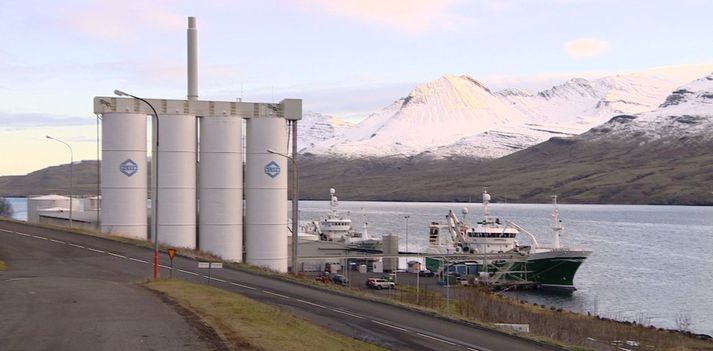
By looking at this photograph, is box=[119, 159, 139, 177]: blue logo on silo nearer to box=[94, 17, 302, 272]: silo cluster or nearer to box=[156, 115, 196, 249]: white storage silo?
box=[94, 17, 302, 272]: silo cluster

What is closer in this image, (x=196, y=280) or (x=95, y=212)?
(x=196, y=280)

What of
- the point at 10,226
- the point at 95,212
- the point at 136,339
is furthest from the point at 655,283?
the point at 136,339

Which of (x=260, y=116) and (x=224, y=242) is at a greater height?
(x=260, y=116)

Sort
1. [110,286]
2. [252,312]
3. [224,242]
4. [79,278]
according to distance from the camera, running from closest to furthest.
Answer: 1. [252,312]
2. [110,286]
3. [79,278]
4. [224,242]

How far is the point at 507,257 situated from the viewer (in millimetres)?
103312

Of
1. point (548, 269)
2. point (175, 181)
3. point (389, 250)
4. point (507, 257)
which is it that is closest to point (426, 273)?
point (389, 250)

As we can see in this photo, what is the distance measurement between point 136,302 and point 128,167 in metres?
35.2

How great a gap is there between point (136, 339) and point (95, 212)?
6494 cm

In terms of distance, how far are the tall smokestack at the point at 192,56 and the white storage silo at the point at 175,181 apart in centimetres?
426

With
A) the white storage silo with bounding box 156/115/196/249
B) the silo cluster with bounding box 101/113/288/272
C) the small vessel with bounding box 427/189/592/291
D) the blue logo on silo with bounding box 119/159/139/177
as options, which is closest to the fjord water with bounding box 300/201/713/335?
the small vessel with bounding box 427/189/592/291

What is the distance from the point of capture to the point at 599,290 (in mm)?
95500

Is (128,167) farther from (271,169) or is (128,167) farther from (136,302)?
(136,302)

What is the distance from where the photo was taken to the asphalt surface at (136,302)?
2645 cm

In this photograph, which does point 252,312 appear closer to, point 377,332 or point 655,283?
point 377,332
